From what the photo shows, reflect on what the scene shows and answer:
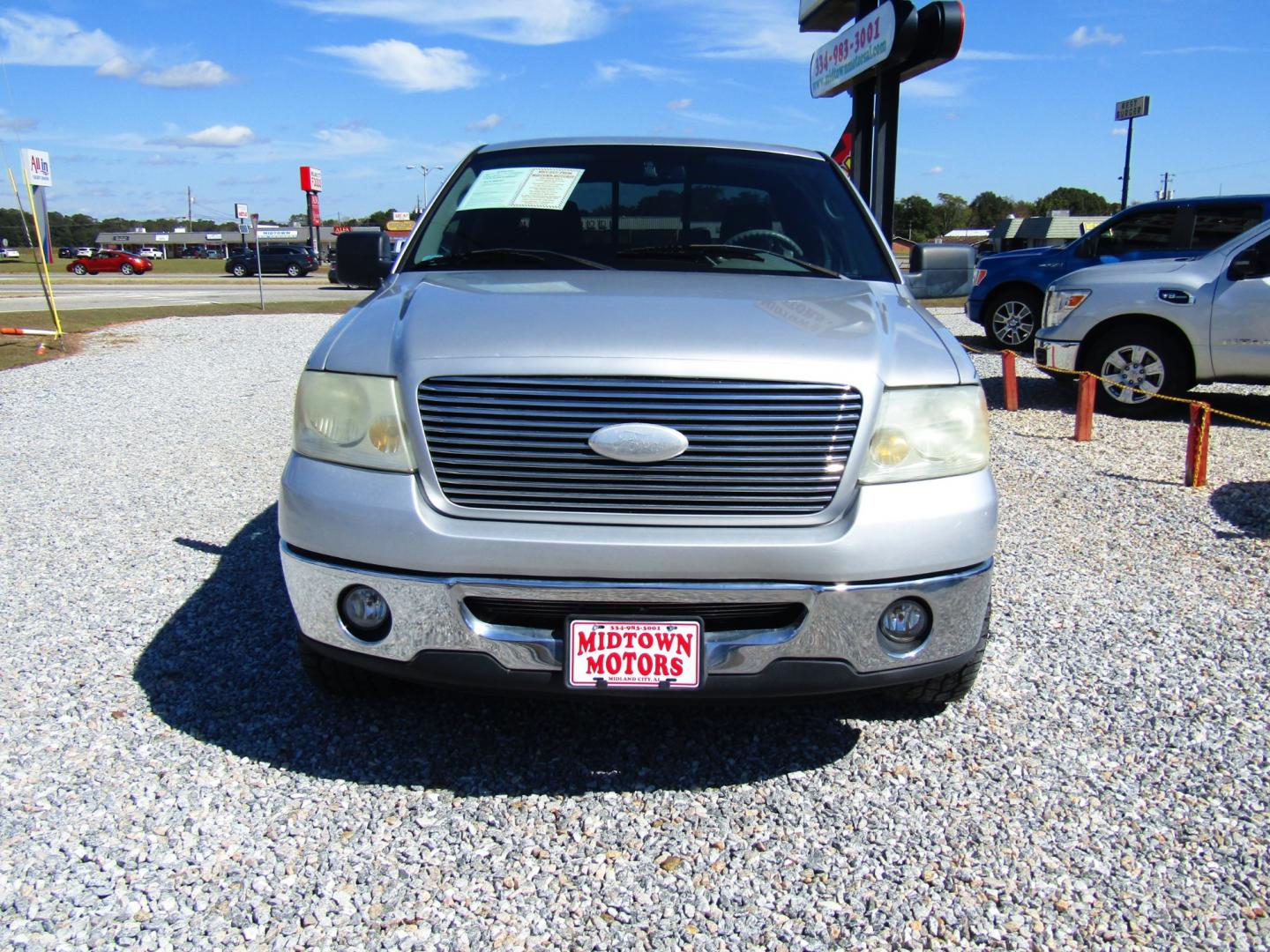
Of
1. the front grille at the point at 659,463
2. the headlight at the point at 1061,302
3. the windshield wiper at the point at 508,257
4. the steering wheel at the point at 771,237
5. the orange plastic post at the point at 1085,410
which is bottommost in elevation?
the orange plastic post at the point at 1085,410

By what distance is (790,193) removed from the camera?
157 inches

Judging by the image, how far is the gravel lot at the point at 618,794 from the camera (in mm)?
2217

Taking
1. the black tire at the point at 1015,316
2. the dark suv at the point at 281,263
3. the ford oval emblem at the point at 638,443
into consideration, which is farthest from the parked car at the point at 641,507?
the dark suv at the point at 281,263

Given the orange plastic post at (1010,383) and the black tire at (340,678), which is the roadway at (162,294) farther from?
Result: the black tire at (340,678)

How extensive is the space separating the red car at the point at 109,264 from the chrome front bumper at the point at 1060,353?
48.7m

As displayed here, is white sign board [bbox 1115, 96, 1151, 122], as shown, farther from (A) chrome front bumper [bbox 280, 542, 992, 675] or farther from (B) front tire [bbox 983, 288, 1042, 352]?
(A) chrome front bumper [bbox 280, 542, 992, 675]

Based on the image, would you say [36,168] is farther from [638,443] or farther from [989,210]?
[989,210]

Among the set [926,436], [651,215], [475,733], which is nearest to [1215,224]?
[651,215]

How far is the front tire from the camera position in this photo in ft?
41.2

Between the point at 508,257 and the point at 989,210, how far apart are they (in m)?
118

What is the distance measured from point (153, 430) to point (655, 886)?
23.4ft

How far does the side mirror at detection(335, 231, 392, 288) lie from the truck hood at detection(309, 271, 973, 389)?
Answer: 0.90 m

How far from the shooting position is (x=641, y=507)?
2.46 metres

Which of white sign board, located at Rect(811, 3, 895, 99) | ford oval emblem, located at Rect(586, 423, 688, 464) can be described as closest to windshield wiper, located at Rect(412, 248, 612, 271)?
ford oval emblem, located at Rect(586, 423, 688, 464)
